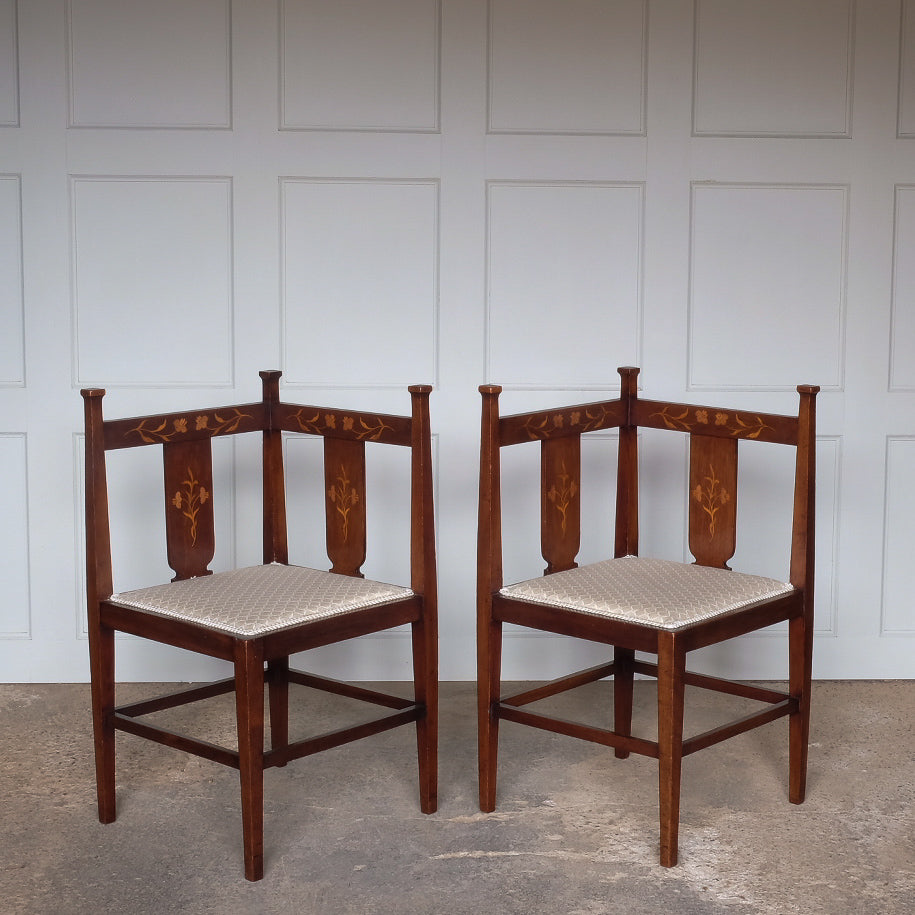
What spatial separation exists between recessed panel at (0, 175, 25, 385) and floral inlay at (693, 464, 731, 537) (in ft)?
5.93

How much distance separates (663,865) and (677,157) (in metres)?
1.83

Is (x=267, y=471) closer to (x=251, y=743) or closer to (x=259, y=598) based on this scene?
(x=259, y=598)

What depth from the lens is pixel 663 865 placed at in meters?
2.40

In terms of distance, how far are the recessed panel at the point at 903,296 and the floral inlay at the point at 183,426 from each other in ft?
5.78

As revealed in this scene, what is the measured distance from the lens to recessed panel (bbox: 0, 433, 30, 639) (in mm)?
3385

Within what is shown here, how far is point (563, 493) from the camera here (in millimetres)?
2740

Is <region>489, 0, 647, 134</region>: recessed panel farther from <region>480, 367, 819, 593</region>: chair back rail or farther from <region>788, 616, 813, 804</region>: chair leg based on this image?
<region>788, 616, 813, 804</region>: chair leg

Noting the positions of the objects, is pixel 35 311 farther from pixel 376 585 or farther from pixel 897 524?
pixel 897 524

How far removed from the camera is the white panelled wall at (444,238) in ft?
10.8

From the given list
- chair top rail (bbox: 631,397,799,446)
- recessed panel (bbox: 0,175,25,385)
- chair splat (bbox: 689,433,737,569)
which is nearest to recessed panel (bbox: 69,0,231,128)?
recessed panel (bbox: 0,175,25,385)

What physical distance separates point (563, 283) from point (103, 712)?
1.61 meters

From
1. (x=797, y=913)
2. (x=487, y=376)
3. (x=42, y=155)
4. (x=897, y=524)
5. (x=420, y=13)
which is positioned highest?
(x=420, y=13)

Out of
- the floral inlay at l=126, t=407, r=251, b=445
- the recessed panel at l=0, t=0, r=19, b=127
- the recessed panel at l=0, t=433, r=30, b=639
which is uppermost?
the recessed panel at l=0, t=0, r=19, b=127

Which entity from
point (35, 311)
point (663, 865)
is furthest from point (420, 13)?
point (663, 865)
